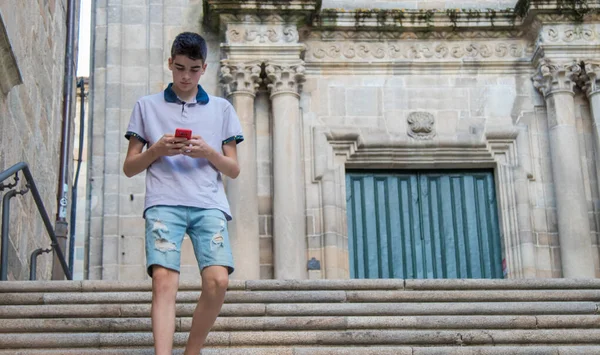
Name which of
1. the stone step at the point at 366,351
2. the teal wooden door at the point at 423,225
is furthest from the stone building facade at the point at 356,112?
→ the stone step at the point at 366,351

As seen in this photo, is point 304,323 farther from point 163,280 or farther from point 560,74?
point 560,74

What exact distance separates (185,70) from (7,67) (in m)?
4.15

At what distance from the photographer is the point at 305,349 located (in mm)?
8016

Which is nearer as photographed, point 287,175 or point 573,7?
point 287,175

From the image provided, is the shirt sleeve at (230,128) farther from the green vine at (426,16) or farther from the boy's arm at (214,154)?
the green vine at (426,16)

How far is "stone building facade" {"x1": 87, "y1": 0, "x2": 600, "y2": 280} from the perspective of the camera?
15.1 metres

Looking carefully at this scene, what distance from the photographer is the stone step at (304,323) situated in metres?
8.42

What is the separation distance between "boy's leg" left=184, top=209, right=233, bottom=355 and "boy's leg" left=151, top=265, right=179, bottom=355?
0.53ft

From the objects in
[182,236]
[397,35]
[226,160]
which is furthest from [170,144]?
[397,35]

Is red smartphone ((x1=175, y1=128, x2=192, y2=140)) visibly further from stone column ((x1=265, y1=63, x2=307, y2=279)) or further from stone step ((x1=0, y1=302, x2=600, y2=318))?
Result: stone column ((x1=265, y1=63, x2=307, y2=279))

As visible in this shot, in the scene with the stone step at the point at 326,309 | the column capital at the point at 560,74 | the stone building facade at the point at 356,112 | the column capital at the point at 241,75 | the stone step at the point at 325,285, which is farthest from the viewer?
the column capital at the point at 560,74

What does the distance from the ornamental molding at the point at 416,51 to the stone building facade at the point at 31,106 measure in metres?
3.31

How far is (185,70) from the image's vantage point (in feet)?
23.0

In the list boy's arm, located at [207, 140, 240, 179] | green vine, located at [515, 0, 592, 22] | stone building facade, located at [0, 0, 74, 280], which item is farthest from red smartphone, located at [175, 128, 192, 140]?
green vine, located at [515, 0, 592, 22]
